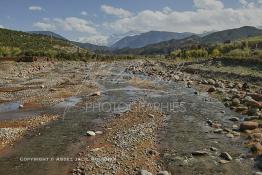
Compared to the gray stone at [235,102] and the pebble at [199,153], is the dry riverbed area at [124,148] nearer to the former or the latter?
the pebble at [199,153]

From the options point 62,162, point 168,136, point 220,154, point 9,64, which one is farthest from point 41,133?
point 9,64

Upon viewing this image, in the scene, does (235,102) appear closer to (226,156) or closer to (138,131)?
(138,131)

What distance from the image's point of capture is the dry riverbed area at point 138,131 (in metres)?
19.6

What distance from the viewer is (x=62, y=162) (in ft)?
66.4

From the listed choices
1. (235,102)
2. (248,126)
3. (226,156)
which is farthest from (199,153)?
(235,102)

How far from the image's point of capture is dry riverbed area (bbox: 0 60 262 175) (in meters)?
19.6

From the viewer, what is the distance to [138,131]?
26.1m

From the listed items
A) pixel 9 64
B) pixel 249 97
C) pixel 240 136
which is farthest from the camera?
pixel 9 64

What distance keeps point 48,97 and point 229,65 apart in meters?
40.1

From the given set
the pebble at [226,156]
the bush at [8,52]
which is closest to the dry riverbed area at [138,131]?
the pebble at [226,156]

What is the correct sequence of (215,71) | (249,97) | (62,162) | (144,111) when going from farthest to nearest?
1. (215,71)
2. (249,97)
3. (144,111)
4. (62,162)

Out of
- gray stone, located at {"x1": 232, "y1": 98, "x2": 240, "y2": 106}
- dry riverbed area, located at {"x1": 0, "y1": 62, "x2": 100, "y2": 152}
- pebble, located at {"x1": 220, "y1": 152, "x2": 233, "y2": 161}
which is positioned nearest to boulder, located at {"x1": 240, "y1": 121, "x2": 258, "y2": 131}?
pebble, located at {"x1": 220, "y1": 152, "x2": 233, "y2": 161}

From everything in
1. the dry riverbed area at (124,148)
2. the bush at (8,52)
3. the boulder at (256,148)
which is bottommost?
the dry riverbed area at (124,148)

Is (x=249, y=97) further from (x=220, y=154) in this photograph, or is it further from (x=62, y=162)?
(x=62, y=162)
